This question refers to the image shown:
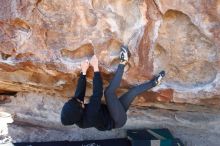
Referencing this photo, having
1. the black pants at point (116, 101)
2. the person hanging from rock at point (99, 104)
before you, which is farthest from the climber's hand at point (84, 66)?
the black pants at point (116, 101)

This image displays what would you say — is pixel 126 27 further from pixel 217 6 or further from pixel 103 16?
pixel 217 6

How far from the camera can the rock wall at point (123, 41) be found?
3109 millimetres

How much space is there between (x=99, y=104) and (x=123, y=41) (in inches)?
23.0

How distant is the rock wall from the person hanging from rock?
6.4 inches

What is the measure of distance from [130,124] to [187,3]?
4.72 feet

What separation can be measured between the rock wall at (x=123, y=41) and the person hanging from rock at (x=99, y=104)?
6.4 inches

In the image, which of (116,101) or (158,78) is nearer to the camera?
(116,101)

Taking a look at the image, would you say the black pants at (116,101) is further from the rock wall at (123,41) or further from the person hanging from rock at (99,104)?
the rock wall at (123,41)

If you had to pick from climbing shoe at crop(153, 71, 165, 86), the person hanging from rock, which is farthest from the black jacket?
climbing shoe at crop(153, 71, 165, 86)

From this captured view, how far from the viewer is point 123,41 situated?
317cm

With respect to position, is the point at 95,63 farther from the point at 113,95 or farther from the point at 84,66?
the point at 113,95

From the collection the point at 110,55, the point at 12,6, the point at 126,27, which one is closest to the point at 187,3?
the point at 126,27

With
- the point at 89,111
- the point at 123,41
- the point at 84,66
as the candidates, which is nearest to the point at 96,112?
the point at 89,111

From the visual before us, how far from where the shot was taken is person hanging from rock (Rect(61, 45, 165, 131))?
3.01 m
